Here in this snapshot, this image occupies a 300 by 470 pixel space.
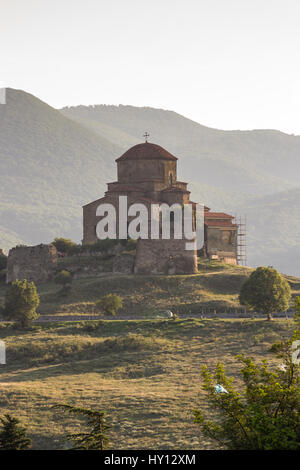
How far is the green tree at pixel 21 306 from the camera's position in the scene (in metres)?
62.0

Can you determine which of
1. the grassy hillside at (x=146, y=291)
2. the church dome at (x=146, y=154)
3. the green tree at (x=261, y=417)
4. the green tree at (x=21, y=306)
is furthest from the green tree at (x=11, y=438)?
the church dome at (x=146, y=154)

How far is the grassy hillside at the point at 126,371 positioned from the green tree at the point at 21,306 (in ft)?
3.85

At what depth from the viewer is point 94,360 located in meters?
53.3

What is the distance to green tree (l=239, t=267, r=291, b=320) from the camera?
6053 cm

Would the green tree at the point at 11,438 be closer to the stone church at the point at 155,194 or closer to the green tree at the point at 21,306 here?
the green tree at the point at 21,306

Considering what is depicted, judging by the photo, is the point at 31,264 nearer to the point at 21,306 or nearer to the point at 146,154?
the point at 21,306

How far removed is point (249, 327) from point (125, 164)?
128ft

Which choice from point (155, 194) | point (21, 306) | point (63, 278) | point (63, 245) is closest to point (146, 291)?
point (63, 278)

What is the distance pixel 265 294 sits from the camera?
60500mm

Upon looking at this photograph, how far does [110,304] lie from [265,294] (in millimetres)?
13606

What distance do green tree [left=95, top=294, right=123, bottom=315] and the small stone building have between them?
14.5 metres
